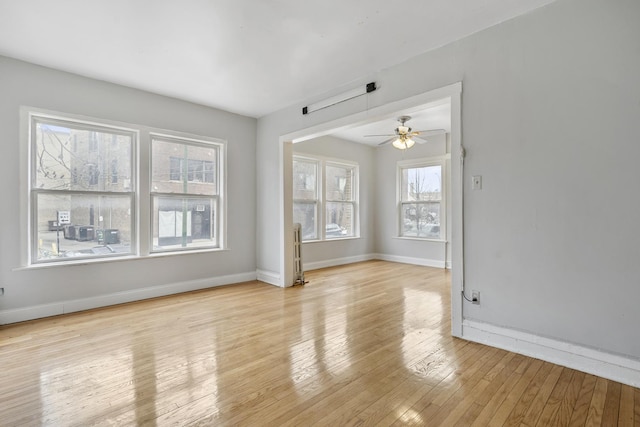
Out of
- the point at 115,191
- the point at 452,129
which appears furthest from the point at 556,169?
the point at 115,191

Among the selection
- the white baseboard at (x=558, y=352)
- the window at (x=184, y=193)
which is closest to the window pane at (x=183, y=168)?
the window at (x=184, y=193)

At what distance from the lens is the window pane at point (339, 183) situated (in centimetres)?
703

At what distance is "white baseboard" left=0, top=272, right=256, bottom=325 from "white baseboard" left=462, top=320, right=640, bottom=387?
3705 mm

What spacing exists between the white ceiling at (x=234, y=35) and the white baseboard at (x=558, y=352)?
106 inches

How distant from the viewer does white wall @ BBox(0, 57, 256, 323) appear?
3.41 meters

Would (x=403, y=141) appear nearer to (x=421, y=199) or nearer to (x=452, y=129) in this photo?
(x=421, y=199)

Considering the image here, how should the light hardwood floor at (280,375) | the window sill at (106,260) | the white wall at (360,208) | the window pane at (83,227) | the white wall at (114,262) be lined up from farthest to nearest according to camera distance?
the white wall at (360,208) → the window pane at (83,227) → the window sill at (106,260) → the white wall at (114,262) → the light hardwood floor at (280,375)

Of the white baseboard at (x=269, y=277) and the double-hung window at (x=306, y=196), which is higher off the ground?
the double-hung window at (x=306, y=196)

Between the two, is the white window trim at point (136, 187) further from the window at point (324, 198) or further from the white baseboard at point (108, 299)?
the window at point (324, 198)

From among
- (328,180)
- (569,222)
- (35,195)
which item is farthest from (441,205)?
(35,195)

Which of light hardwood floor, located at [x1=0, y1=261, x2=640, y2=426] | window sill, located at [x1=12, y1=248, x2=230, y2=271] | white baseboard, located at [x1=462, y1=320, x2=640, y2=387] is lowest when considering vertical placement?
light hardwood floor, located at [x1=0, y1=261, x2=640, y2=426]

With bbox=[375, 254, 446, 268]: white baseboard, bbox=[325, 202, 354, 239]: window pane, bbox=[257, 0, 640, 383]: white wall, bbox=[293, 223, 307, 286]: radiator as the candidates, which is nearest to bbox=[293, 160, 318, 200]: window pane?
bbox=[325, 202, 354, 239]: window pane

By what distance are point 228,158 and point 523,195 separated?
419 centimetres

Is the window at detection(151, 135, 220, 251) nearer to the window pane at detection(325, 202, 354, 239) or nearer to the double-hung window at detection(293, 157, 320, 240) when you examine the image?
the double-hung window at detection(293, 157, 320, 240)
